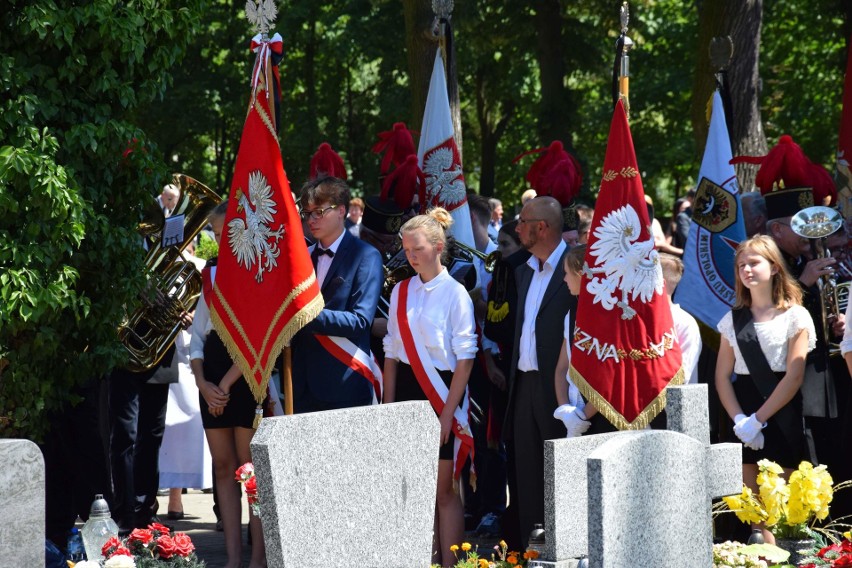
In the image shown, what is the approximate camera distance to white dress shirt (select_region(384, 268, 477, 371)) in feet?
22.0

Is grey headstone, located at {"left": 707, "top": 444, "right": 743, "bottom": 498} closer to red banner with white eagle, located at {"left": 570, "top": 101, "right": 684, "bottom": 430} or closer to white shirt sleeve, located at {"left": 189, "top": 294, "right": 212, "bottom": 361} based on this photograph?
red banner with white eagle, located at {"left": 570, "top": 101, "right": 684, "bottom": 430}

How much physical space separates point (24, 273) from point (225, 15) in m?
19.6

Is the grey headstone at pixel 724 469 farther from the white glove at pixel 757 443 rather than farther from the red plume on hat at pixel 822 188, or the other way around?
the red plume on hat at pixel 822 188

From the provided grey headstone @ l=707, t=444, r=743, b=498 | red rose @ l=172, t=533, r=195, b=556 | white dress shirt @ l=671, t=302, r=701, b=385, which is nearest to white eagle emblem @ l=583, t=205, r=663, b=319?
white dress shirt @ l=671, t=302, r=701, b=385

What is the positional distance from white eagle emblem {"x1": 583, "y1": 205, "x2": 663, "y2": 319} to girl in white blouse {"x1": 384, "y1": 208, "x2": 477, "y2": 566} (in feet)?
2.44

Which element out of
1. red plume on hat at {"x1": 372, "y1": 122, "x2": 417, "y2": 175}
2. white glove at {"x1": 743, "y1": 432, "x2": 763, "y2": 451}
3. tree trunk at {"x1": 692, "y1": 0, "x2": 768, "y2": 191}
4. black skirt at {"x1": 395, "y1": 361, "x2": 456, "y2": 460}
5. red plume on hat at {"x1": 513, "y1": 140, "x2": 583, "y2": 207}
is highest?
tree trunk at {"x1": 692, "y1": 0, "x2": 768, "y2": 191}

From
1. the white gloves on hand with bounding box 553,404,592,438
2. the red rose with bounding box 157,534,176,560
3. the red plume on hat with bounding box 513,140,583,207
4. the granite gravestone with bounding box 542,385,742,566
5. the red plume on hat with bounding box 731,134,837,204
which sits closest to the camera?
the granite gravestone with bounding box 542,385,742,566

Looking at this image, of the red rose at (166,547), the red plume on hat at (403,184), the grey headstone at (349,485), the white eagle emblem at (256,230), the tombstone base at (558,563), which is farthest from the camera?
the red plume on hat at (403,184)

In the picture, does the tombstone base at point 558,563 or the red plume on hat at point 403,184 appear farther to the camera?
the red plume on hat at point 403,184

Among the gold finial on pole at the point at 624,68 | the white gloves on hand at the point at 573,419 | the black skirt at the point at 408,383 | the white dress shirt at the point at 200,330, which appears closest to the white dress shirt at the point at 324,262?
the black skirt at the point at 408,383

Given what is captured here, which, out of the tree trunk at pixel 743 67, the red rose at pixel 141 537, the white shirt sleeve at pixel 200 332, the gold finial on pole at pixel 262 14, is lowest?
the red rose at pixel 141 537

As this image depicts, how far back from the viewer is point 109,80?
6414 mm

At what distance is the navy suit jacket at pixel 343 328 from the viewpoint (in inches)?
264

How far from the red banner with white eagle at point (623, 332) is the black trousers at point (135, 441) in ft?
10.6
